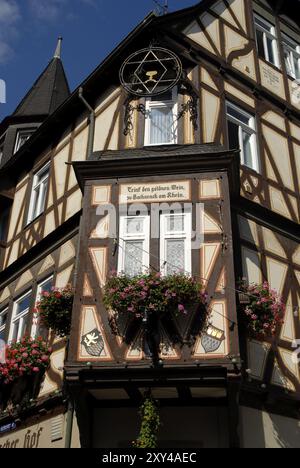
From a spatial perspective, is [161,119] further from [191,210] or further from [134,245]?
[134,245]

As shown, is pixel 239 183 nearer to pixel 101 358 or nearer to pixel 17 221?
pixel 101 358

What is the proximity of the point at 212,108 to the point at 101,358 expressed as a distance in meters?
5.98

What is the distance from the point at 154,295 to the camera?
9547 millimetres

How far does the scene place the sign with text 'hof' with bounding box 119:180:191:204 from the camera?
11078 millimetres

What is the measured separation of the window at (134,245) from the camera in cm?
1043

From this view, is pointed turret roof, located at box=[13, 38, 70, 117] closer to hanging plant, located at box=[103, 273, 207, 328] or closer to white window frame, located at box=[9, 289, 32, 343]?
white window frame, located at box=[9, 289, 32, 343]

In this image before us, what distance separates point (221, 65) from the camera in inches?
546

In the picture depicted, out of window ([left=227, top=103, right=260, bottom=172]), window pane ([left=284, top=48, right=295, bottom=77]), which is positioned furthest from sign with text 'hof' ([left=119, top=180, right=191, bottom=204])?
window pane ([left=284, top=48, right=295, bottom=77])

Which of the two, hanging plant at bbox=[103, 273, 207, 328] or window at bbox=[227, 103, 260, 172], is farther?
window at bbox=[227, 103, 260, 172]

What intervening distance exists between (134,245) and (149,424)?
9.83 ft

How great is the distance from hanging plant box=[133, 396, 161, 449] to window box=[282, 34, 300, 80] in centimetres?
987
